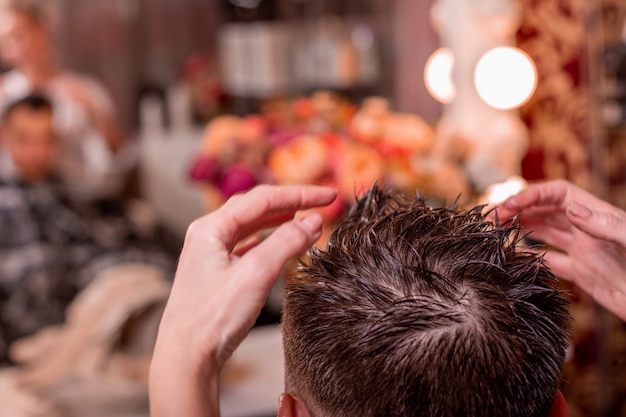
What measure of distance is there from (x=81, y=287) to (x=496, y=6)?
4.65ft

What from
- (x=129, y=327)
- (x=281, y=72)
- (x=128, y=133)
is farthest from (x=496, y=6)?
(x=128, y=133)

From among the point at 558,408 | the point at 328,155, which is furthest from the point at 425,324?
the point at 328,155

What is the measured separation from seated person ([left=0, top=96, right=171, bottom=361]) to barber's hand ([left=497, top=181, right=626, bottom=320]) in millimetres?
1436

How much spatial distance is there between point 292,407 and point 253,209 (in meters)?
0.15

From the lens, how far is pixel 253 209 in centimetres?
54

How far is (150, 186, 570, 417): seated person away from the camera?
1.54ft

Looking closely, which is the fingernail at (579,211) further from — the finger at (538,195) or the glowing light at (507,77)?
the glowing light at (507,77)

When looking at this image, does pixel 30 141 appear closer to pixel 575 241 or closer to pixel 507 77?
pixel 507 77

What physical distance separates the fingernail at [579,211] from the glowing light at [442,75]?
125 centimetres

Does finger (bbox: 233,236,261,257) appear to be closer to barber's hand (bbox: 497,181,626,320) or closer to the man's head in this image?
barber's hand (bbox: 497,181,626,320)

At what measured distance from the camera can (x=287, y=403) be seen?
0.52m

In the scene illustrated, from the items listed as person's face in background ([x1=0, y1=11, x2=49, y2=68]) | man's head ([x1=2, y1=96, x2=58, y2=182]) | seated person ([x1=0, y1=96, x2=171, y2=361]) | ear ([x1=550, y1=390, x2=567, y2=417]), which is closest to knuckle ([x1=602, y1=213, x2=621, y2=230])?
ear ([x1=550, y1=390, x2=567, y2=417])

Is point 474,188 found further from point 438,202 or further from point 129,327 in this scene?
point 129,327

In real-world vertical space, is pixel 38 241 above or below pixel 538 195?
Result: below
